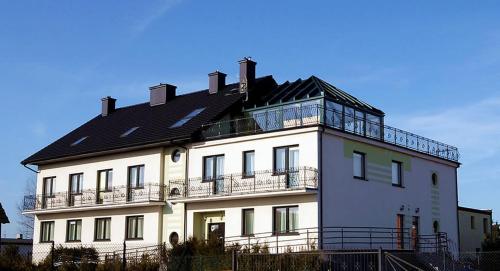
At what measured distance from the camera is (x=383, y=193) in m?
28.7

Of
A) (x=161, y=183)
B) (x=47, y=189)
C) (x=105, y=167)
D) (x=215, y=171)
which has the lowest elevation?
(x=161, y=183)

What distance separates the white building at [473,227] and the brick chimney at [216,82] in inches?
563

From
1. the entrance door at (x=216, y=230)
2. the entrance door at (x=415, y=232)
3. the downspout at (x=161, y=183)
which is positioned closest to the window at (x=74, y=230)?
the downspout at (x=161, y=183)

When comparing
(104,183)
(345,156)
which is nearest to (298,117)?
(345,156)

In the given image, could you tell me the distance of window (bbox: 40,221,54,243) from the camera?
35.2 meters

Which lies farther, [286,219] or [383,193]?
[383,193]

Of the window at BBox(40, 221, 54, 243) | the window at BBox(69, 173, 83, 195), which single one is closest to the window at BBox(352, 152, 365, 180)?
the window at BBox(69, 173, 83, 195)

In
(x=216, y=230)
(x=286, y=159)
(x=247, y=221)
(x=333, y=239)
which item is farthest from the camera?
(x=216, y=230)

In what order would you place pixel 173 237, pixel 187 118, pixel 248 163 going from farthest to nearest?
pixel 187 118 → pixel 173 237 → pixel 248 163

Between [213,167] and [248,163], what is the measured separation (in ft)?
6.14

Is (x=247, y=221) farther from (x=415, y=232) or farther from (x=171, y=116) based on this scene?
(x=171, y=116)

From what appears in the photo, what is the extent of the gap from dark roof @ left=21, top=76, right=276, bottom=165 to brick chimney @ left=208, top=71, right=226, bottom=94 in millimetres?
355

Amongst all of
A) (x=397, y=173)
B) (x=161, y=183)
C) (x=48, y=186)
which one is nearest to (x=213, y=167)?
(x=161, y=183)

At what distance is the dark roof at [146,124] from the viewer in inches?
1201
